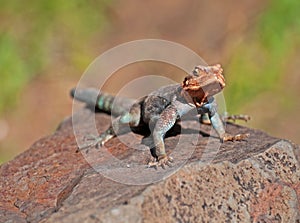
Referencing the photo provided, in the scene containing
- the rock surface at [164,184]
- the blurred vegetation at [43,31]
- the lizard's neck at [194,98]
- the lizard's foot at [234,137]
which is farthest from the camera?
the blurred vegetation at [43,31]

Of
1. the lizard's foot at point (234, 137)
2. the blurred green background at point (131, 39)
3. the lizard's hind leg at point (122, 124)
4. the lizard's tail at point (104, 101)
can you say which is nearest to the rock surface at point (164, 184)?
the lizard's foot at point (234, 137)

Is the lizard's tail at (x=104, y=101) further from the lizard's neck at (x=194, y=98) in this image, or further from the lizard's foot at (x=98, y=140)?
the lizard's neck at (x=194, y=98)

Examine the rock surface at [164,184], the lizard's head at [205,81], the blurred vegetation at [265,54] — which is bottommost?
the rock surface at [164,184]

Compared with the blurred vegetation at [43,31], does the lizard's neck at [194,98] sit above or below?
below

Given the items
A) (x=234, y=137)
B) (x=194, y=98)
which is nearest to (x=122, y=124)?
(x=194, y=98)

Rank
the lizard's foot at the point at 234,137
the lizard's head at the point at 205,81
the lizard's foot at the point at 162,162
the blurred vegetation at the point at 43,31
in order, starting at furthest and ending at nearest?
the blurred vegetation at the point at 43,31
the lizard's foot at the point at 234,137
the lizard's head at the point at 205,81
the lizard's foot at the point at 162,162

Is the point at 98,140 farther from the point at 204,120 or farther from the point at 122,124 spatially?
the point at 204,120

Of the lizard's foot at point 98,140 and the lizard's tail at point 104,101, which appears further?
the lizard's tail at point 104,101
